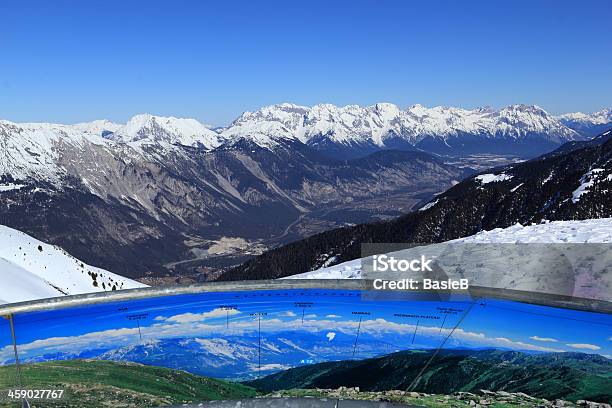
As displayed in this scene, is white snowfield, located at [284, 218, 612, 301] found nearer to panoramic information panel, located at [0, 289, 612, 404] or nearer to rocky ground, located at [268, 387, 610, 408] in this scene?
panoramic information panel, located at [0, 289, 612, 404]

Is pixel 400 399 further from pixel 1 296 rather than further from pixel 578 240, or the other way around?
pixel 1 296

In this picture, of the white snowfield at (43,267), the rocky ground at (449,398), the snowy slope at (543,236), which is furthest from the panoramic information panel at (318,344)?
the white snowfield at (43,267)

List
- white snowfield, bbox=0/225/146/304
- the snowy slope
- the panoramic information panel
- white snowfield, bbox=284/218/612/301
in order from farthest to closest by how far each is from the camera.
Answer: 1. white snowfield, bbox=0/225/146/304
2. the snowy slope
3. white snowfield, bbox=284/218/612/301
4. the panoramic information panel

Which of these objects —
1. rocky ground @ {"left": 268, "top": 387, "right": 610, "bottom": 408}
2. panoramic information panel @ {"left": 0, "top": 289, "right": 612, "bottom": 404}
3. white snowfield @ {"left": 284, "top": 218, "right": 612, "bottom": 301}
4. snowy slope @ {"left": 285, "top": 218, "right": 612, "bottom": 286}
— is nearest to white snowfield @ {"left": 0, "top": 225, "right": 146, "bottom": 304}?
snowy slope @ {"left": 285, "top": 218, "right": 612, "bottom": 286}

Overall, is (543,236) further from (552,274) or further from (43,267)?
(43,267)

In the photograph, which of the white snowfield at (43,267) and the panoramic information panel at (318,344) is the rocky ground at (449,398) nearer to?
the panoramic information panel at (318,344)
